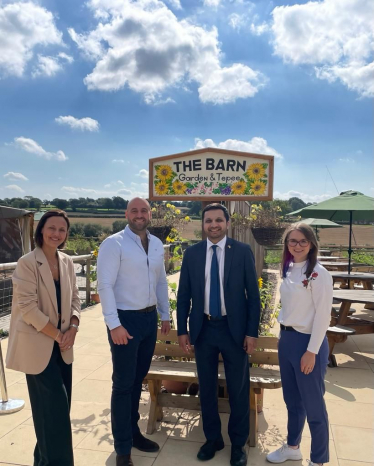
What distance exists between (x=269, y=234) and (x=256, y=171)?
161cm

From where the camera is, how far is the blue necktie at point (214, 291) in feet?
8.27

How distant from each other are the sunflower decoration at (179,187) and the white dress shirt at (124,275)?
1179 mm

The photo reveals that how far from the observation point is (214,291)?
255 cm

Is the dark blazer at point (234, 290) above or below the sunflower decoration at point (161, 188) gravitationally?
below

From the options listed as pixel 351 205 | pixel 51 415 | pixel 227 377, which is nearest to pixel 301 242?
pixel 227 377

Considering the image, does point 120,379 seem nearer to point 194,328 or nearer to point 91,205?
point 194,328

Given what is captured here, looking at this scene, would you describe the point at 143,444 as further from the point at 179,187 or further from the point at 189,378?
the point at 179,187

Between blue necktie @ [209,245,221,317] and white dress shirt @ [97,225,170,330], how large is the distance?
0.40 m

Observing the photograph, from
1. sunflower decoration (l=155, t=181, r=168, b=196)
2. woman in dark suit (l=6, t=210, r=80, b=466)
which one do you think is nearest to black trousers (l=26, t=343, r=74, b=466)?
woman in dark suit (l=6, t=210, r=80, b=466)

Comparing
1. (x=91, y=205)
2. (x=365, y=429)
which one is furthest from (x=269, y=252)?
(x=91, y=205)

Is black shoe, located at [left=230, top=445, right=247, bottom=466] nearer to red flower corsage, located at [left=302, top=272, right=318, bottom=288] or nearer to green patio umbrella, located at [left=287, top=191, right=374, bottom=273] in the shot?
red flower corsage, located at [left=302, top=272, right=318, bottom=288]

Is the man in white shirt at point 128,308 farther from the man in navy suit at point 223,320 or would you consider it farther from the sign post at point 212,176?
the sign post at point 212,176

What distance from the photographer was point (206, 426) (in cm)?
262

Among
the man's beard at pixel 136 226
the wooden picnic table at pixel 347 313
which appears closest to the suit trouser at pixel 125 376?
the man's beard at pixel 136 226
